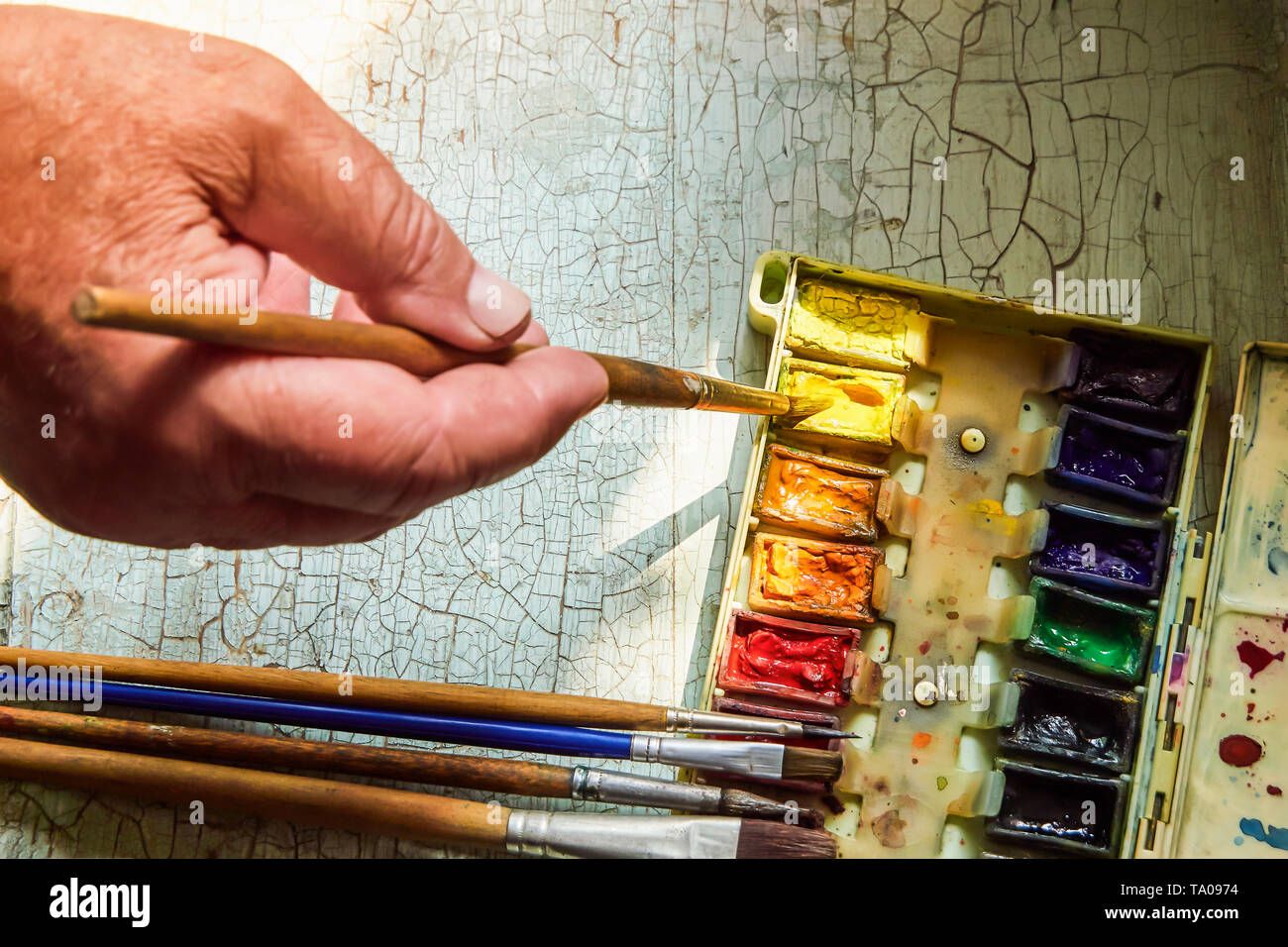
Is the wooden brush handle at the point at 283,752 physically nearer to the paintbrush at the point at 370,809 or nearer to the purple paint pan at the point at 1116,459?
the paintbrush at the point at 370,809

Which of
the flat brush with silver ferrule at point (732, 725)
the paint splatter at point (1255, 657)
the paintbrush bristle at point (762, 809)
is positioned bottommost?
the paintbrush bristle at point (762, 809)

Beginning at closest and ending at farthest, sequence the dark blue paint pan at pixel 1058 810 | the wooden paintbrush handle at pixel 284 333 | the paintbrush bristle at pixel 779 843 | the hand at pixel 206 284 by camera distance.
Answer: the wooden paintbrush handle at pixel 284 333, the hand at pixel 206 284, the paintbrush bristle at pixel 779 843, the dark blue paint pan at pixel 1058 810

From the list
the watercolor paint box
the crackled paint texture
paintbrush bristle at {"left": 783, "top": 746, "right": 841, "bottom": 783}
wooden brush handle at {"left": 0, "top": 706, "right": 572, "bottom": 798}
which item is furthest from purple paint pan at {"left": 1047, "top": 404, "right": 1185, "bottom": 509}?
wooden brush handle at {"left": 0, "top": 706, "right": 572, "bottom": 798}

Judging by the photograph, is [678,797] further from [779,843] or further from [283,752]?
[283,752]

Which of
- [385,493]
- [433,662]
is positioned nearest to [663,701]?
[433,662]

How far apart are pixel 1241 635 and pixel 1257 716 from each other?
0.34 feet

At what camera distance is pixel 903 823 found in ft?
4.25

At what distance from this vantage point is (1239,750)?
125cm

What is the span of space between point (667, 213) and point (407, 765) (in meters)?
0.86

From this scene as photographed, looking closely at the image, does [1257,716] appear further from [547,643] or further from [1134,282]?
[547,643]

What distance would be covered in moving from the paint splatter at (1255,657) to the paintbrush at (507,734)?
0.55 m

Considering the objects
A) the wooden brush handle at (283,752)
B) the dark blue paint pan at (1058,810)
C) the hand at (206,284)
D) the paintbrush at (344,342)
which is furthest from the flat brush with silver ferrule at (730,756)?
the hand at (206,284)

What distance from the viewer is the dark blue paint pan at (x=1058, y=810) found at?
→ 1243 mm

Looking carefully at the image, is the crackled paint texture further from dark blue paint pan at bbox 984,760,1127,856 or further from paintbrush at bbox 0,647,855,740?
dark blue paint pan at bbox 984,760,1127,856
